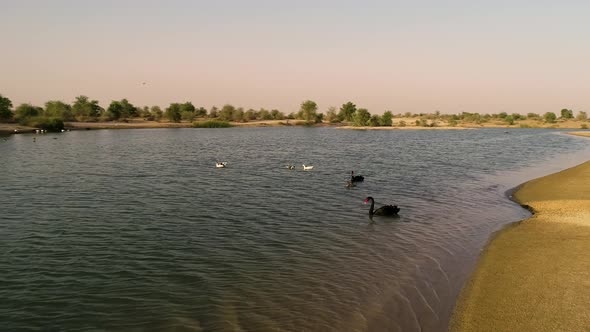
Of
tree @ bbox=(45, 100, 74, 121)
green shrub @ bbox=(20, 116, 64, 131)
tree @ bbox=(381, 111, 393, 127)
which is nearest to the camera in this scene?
green shrub @ bbox=(20, 116, 64, 131)

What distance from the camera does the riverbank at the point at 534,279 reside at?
37.0ft

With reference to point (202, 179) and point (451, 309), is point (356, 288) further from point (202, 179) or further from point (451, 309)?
point (202, 179)

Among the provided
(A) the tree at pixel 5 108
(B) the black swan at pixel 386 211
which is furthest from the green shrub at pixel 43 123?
(B) the black swan at pixel 386 211

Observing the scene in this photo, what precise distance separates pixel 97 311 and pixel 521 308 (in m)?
13.5

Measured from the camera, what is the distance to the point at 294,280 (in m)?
14.8

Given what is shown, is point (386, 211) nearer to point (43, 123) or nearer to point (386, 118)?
point (43, 123)

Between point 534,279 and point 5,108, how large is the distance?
543ft

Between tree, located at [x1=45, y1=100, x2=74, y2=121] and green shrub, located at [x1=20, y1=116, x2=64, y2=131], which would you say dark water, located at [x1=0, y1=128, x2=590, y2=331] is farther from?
tree, located at [x1=45, y1=100, x2=74, y2=121]

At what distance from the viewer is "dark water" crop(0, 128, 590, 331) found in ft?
40.3

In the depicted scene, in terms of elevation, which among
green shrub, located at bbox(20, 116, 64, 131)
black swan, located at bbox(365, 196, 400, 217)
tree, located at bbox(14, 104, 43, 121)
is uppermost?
tree, located at bbox(14, 104, 43, 121)

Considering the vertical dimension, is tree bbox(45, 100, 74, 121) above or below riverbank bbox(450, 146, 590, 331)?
above

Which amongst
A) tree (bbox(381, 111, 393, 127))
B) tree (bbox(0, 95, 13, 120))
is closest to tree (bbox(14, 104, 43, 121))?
tree (bbox(0, 95, 13, 120))

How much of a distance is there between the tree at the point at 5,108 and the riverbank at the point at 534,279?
161585mm

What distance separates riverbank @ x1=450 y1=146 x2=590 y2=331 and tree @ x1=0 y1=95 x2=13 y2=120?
162 meters
